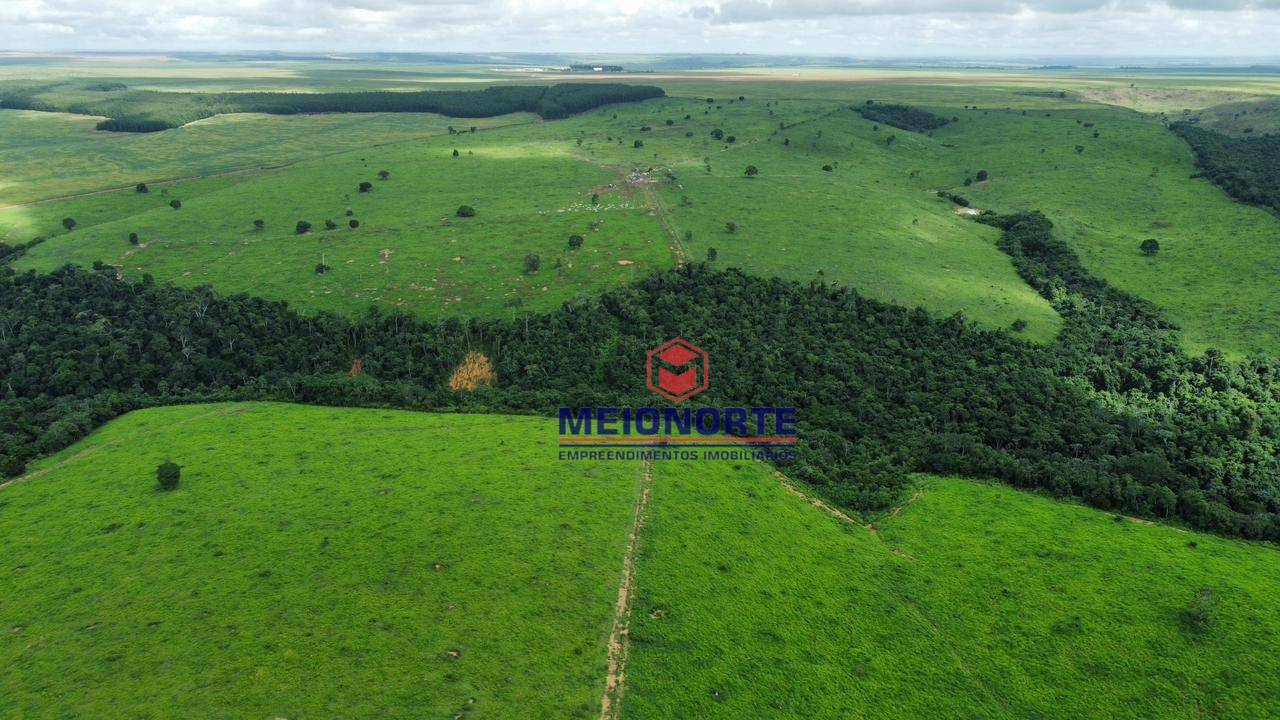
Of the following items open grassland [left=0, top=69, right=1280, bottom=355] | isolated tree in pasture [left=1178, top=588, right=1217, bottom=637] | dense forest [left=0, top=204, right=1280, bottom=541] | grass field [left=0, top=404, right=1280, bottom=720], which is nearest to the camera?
grass field [left=0, top=404, right=1280, bottom=720]

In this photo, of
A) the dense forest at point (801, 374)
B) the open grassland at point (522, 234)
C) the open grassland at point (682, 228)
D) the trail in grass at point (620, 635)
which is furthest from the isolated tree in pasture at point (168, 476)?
the trail in grass at point (620, 635)

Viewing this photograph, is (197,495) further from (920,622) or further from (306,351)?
(920,622)

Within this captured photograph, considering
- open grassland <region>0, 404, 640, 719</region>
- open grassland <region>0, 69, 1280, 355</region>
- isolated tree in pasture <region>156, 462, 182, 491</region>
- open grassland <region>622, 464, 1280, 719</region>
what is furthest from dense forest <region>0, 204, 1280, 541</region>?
isolated tree in pasture <region>156, 462, 182, 491</region>

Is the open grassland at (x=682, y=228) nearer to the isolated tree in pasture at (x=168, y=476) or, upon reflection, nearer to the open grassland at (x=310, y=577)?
the open grassland at (x=310, y=577)

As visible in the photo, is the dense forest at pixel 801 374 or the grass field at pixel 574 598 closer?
the grass field at pixel 574 598

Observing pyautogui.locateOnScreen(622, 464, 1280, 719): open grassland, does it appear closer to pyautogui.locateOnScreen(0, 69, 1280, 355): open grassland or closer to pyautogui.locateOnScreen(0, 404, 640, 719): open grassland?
pyautogui.locateOnScreen(0, 404, 640, 719): open grassland
